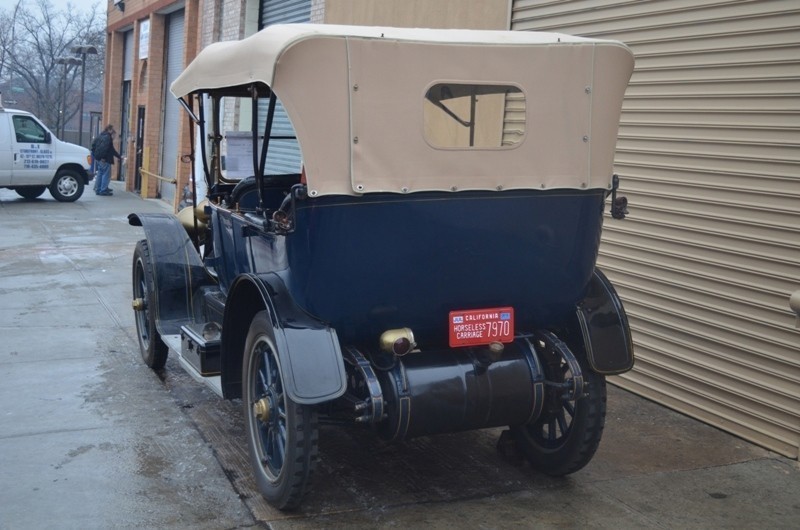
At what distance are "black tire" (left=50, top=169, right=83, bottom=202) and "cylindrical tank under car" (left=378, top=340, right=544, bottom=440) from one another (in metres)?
15.9

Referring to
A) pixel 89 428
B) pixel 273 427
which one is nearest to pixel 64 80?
pixel 89 428

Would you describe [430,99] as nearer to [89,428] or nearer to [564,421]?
[564,421]

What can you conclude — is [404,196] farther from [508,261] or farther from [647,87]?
[647,87]

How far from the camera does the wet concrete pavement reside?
4395mm

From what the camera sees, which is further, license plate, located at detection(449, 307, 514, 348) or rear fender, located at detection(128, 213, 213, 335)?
rear fender, located at detection(128, 213, 213, 335)

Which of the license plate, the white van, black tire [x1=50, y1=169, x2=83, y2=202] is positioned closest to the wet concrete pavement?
the license plate

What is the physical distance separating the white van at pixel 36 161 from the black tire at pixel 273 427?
48.8ft

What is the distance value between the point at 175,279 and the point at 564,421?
2.93 metres

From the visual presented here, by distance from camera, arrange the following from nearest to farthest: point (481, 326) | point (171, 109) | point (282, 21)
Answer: point (481, 326)
point (282, 21)
point (171, 109)

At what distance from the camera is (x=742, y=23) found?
18.6ft

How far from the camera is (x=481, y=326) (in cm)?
439

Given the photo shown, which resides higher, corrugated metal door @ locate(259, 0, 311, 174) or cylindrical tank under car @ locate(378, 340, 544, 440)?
corrugated metal door @ locate(259, 0, 311, 174)

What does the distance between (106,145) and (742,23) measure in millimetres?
17667

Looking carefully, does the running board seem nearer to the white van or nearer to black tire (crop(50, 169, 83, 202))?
the white van
